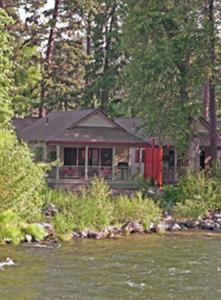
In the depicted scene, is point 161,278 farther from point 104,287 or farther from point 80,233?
point 80,233

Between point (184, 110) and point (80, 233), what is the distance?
11728mm

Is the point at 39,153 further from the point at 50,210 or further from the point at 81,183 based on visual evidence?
the point at 50,210

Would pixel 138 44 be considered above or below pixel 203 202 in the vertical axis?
above

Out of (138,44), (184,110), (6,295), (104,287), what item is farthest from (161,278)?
(138,44)

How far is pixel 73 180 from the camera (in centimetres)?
3175

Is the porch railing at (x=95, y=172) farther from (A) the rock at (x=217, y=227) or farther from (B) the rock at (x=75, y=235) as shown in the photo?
(B) the rock at (x=75, y=235)

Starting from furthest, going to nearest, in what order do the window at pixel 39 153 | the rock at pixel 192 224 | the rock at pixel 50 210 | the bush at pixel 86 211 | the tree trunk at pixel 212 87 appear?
the window at pixel 39 153
the tree trunk at pixel 212 87
the rock at pixel 192 224
the rock at pixel 50 210
the bush at pixel 86 211

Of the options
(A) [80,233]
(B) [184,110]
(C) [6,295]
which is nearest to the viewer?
(C) [6,295]

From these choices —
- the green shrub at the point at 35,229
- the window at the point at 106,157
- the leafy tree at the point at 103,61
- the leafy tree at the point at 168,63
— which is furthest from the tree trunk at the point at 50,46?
the green shrub at the point at 35,229

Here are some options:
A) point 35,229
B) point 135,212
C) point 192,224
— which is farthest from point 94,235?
point 35,229

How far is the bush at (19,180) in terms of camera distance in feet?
56.9

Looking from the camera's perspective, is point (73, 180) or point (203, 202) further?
point (73, 180)

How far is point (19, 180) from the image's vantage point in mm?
17719

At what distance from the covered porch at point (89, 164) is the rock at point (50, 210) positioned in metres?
7.72
